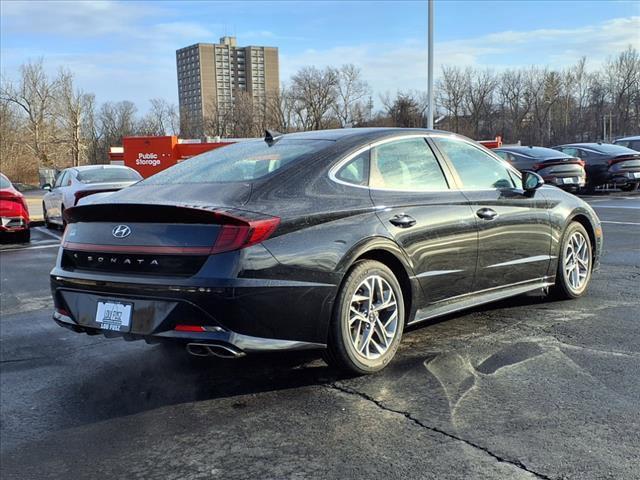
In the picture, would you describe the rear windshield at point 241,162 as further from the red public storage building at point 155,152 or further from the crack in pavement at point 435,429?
the red public storage building at point 155,152

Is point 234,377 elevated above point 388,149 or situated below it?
below

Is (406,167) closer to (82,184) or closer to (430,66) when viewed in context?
(82,184)

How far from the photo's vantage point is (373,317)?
406cm

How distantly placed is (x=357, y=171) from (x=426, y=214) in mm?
602

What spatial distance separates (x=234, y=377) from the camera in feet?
13.7

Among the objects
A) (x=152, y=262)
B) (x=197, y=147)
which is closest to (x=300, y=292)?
(x=152, y=262)

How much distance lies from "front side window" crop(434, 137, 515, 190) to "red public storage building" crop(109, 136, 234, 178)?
70.0 feet

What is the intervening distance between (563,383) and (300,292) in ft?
5.52

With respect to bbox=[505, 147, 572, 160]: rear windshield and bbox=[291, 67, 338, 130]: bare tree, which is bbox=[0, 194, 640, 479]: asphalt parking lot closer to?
bbox=[505, 147, 572, 160]: rear windshield

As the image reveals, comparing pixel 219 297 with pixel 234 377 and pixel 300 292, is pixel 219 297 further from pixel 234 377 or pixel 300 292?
pixel 234 377

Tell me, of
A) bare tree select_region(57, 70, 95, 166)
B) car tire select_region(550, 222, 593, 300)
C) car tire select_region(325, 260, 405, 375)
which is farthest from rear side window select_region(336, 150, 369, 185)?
bare tree select_region(57, 70, 95, 166)

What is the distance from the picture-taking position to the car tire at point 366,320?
386cm

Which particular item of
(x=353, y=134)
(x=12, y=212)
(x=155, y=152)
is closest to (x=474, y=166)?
(x=353, y=134)

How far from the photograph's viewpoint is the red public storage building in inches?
1033
